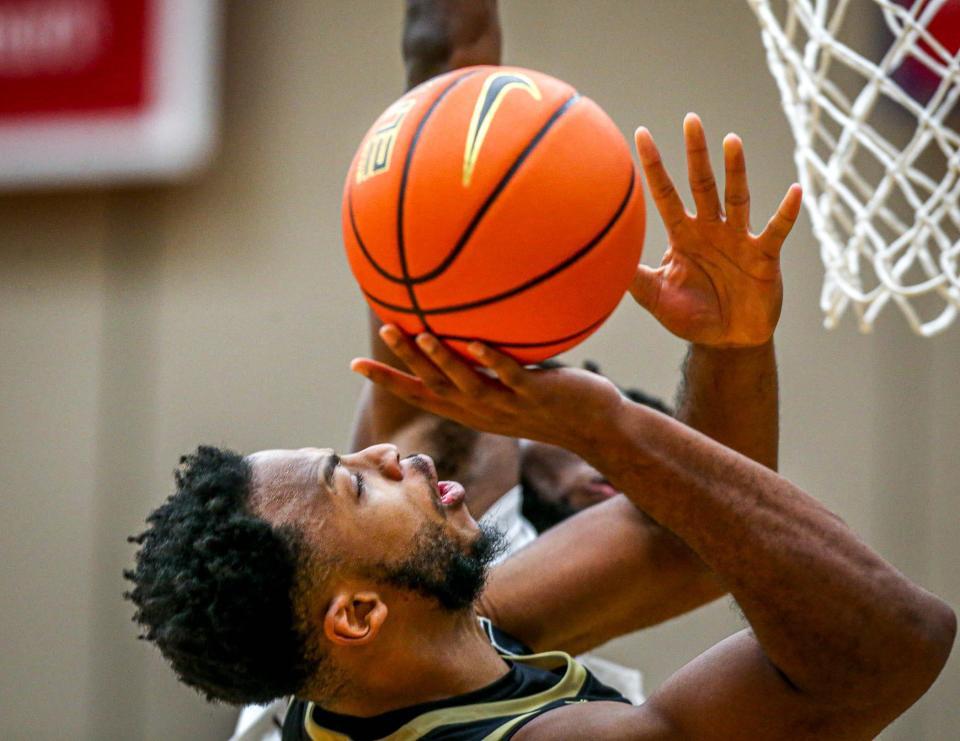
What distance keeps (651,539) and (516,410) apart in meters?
0.76

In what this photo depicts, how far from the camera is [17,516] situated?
15.7ft

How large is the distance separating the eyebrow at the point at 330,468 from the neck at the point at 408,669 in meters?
0.22

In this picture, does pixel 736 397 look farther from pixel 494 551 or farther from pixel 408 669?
pixel 408 669

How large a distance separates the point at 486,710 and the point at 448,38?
A: 1278 mm

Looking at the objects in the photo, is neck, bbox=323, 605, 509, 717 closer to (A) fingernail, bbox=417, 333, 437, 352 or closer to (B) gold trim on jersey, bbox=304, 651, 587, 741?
(B) gold trim on jersey, bbox=304, 651, 587, 741

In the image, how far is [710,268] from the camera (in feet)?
6.47

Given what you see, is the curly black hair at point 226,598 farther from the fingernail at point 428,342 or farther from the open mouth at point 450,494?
the fingernail at point 428,342

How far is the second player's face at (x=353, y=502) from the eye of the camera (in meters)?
1.80

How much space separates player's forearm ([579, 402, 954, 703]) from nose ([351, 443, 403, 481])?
383mm

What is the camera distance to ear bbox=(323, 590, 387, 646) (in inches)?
68.9

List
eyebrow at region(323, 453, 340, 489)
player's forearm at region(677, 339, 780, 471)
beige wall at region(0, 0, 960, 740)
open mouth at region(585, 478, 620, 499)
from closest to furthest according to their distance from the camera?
eyebrow at region(323, 453, 340, 489) < player's forearm at region(677, 339, 780, 471) < open mouth at region(585, 478, 620, 499) < beige wall at region(0, 0, 960, 740)

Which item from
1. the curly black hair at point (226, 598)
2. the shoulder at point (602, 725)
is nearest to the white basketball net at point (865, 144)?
the shoulder at point (602, 725)

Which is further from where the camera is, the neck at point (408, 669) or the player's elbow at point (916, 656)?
Result: the neck at point (408, 669)

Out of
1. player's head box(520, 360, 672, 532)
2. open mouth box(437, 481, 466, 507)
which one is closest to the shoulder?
open mouth box(437, 481, 466, 507)
